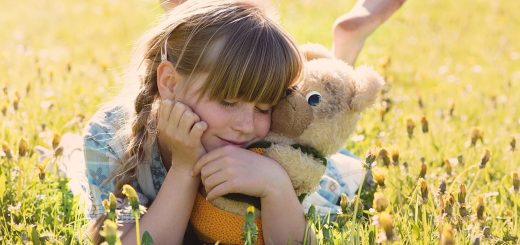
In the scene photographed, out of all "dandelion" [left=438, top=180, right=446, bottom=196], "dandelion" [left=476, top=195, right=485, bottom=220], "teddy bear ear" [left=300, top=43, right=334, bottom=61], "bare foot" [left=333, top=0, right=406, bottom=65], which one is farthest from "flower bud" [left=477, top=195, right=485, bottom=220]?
"bare foot" [left=333, top=0, right=406, bottom=65]

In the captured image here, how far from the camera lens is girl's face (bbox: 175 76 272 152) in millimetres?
2133

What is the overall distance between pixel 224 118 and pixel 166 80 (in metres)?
0.24

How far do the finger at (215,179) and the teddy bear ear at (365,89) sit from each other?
1.43 feet

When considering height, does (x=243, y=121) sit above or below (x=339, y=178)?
above

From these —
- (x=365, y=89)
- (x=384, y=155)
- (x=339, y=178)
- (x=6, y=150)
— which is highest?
(x=365, y=89)

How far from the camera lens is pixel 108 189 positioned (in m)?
2.34

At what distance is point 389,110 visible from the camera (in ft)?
12.0

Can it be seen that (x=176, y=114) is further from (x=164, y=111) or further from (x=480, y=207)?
(x=480, y=207)

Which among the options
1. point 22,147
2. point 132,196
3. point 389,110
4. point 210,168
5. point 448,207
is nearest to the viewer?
point 132,196

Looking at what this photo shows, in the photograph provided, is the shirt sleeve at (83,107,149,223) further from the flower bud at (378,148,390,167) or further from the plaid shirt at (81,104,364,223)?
the flower bud at (378,148,390,167)

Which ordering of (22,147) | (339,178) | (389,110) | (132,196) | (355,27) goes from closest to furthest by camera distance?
1. (132,196)
2. (22,147)
3. (339,178)
4. (355,27)
5. (389,110)

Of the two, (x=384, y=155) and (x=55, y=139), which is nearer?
(x=384, y=155)

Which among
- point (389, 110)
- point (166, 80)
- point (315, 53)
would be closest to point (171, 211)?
point (166, 80)

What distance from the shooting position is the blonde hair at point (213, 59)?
2121 millimetres
